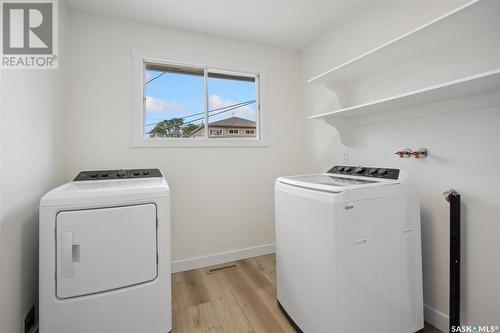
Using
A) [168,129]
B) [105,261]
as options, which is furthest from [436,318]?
[168,129]

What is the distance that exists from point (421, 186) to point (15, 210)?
2.45 metres

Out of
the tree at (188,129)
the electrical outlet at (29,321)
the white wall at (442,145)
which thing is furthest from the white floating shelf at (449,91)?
the electrical outlet at (29,321)

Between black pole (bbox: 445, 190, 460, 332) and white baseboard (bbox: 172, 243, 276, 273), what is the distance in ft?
5.51

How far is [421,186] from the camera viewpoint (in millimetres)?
1568

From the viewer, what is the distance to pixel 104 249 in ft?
4.09

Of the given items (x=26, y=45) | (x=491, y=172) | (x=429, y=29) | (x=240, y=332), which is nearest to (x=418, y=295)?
(x=491, y=172)

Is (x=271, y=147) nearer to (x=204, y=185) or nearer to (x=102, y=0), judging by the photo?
(x=204, y=185)

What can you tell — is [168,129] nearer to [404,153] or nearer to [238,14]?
[238,14]

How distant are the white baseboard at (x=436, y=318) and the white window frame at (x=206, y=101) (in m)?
Answer: 1.93

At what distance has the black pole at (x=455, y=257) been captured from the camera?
4.23ft

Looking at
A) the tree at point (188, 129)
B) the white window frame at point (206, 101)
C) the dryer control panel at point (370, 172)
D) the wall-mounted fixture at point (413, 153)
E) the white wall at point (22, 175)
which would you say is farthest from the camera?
the tree at point (188, 129)

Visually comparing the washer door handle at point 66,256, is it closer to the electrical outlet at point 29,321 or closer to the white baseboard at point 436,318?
the electrical outlet at point 29,321

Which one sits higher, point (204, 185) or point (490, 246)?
point (204, 185)

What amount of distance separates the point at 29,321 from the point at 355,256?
1916 mm
